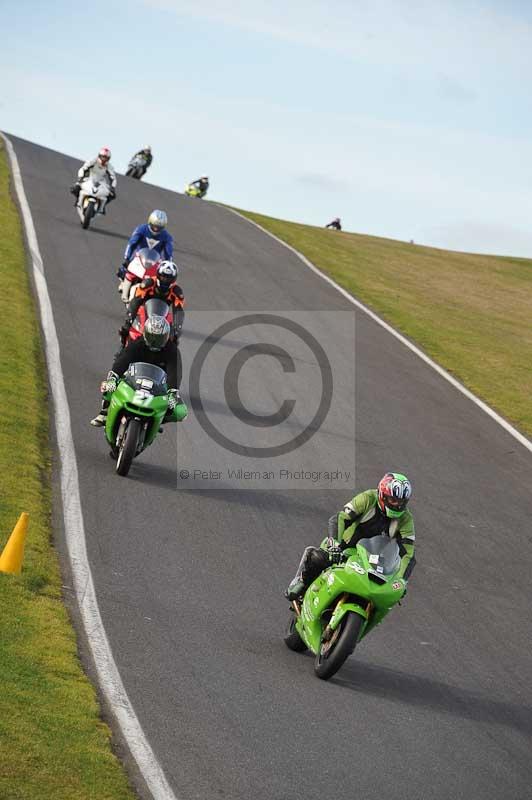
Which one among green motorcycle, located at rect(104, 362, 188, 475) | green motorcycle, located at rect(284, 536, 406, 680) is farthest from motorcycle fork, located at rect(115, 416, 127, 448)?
green motorcycle, located at rect(284, 536, 406, 680)

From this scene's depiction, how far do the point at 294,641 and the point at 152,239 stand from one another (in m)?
12.4

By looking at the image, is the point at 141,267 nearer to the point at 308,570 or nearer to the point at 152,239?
the point at 152,239

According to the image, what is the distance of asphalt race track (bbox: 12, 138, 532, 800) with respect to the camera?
8406 mm

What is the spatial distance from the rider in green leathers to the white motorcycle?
73.2ft

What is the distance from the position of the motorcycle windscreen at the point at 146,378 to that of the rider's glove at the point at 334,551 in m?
4.64

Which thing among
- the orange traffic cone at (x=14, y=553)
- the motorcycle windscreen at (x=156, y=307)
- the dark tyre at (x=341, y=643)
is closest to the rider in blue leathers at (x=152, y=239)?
the motorcycle windscreen at (x=156, y=307)

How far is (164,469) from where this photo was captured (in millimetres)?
15188

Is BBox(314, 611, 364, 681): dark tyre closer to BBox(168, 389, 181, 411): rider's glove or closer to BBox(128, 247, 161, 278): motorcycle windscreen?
BBox(168, 389, 181, 411): rider's glove

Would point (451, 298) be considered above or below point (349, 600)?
above

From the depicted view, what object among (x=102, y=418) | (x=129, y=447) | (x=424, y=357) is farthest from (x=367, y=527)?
(x=424, y=357)

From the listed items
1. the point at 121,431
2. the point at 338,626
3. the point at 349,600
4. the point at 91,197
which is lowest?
the point at 338,626

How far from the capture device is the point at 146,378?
14.6 metres

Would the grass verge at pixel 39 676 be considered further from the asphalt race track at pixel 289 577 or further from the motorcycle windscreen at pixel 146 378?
the motorcycle windscreen at pixel 146 378

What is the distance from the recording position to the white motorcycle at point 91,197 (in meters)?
31.3
